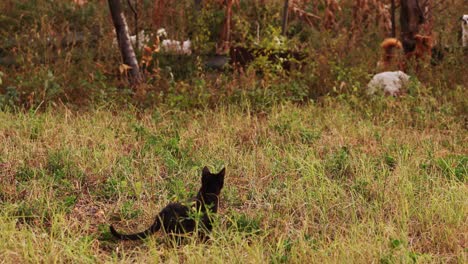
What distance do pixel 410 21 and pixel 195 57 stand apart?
321cm

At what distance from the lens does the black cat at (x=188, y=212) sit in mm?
4582

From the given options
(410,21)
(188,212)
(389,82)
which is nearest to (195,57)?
(389,82)

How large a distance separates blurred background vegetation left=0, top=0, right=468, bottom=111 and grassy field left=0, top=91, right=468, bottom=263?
0.47m

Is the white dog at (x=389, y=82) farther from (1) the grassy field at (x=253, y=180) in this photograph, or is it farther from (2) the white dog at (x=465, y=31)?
(2) the white dog at (x=465, y=31)

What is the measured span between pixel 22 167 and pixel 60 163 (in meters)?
0.31

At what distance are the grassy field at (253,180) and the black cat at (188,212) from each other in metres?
0.09

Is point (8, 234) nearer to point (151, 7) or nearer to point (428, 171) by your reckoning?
point (428, 171)

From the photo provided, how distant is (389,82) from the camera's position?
9188 millimetres

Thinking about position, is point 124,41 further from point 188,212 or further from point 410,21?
point 188,212

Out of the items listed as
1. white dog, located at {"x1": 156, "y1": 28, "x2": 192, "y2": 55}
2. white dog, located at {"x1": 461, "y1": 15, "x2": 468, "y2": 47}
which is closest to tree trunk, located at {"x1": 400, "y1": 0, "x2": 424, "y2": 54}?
white dog, located at {"x1": 461, "y1": 15, "x2": 468, "y2": 47}

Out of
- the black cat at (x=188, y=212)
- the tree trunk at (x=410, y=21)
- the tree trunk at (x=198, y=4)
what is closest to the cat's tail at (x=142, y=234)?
the black cat at (x=188, y=212)

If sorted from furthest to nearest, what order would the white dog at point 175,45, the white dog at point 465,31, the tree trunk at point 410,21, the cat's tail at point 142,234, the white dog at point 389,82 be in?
the white dog at point 175,45 < the white dog at point 465,31 < the tree trunk at point 410,21 < the white dog at point 389,82 < the cat's tail at point 142,234

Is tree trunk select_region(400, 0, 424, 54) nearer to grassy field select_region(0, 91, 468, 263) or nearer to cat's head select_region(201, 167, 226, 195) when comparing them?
grassy field select_region(0, 91, 468, 263)

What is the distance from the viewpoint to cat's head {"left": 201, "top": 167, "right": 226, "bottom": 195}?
459cm
